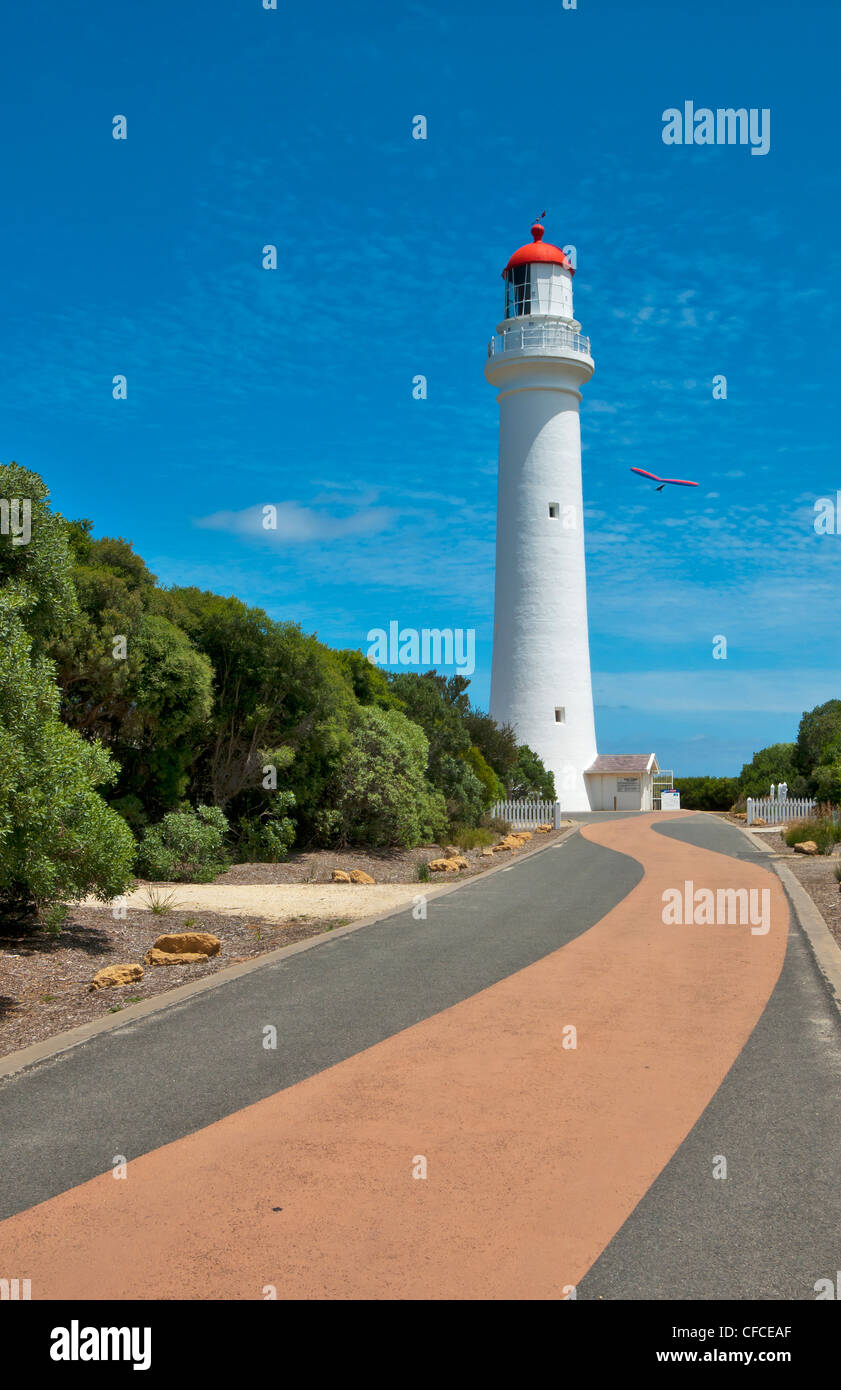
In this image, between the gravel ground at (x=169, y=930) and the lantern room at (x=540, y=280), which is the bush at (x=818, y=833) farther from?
the lantern room at (x=540, y=280)

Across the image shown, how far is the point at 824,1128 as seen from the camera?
20.0ft

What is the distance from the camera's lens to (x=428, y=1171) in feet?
18.1

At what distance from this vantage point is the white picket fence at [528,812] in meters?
36.7

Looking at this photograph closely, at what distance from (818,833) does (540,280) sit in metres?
28.6

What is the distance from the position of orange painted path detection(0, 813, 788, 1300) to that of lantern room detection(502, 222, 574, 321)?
1613 inches

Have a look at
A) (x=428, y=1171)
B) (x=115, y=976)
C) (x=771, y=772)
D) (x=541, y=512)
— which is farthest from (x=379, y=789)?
(x=771, y=772)

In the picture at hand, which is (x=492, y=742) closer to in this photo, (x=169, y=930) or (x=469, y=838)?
(x=469, y=838)

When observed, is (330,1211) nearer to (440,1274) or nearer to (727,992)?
(440,1274)

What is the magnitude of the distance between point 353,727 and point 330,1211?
64.9ft

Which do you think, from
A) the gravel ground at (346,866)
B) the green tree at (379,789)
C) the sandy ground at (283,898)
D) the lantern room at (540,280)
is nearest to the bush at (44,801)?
the sandy ground at (283,898)

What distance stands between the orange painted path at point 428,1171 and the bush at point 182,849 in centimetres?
989

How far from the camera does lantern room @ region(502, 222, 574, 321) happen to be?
148 ft

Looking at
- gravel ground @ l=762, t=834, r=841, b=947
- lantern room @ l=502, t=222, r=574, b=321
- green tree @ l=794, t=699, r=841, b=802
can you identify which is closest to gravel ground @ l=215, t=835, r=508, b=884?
gravel ground @ l=762, t=834, r=841, b=947

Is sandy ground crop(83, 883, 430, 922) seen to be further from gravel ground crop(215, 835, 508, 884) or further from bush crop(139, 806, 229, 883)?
gravel ground crop(215, 835, 508, 884)
